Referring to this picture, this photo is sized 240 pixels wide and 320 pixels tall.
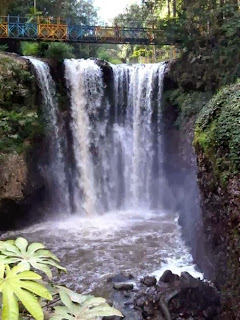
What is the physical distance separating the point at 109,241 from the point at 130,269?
1.79 m

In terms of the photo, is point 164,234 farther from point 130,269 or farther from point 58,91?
point 58,91

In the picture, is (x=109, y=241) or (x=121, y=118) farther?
(x=121, y=118)

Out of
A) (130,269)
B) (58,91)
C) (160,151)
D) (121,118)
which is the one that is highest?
(58,91)

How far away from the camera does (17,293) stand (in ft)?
4.58

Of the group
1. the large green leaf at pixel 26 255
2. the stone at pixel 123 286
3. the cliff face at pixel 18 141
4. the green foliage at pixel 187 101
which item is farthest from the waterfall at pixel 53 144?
the large green leaf at pixel 26 255

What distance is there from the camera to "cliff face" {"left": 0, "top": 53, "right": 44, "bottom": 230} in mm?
10984

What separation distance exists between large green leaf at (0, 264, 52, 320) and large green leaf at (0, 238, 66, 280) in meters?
0.13

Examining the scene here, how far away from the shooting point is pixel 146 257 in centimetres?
861

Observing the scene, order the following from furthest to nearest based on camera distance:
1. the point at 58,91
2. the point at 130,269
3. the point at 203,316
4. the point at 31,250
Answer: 1. the point at 58,91
2. the point at 130,269
3. the point at 203,316
4. the point at 31,250

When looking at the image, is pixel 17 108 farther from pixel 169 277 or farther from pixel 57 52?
pixel 169 277

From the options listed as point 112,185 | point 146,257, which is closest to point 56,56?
point 112,185

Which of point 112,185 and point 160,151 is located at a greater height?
point 160,151

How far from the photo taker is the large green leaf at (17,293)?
137 cm

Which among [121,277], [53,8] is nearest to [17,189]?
[121,277]
